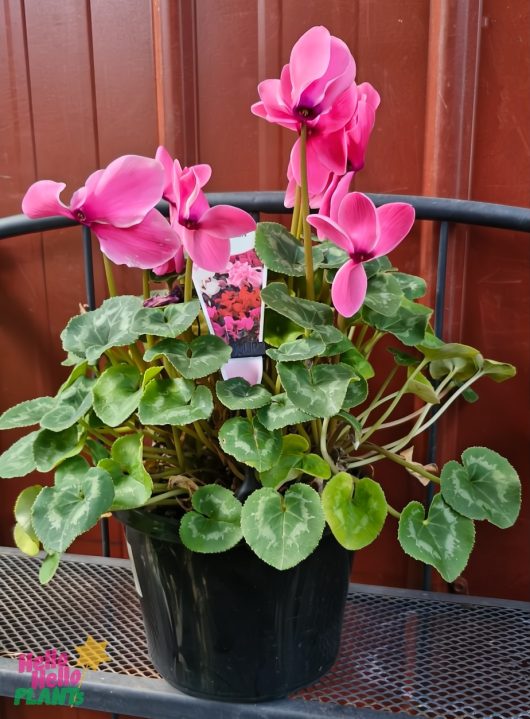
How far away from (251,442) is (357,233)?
21cm

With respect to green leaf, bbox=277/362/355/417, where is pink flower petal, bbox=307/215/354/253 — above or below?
above

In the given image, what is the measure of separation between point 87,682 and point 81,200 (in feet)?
1.75

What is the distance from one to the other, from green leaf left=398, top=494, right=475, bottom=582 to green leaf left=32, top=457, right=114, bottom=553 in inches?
11.6

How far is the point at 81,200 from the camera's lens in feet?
1.96

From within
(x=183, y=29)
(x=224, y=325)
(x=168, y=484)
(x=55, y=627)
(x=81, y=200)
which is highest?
(x=183, y=29)

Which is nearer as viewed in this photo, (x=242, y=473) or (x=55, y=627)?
(x=242, y=473)

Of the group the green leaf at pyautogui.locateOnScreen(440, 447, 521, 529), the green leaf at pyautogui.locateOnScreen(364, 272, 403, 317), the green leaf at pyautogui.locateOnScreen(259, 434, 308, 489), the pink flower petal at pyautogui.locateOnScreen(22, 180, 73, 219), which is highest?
the pink flower petal at pyautogui.locateOnScreen(22, 180, 73, 219)

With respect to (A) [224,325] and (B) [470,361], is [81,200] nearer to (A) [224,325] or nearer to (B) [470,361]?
(A) [224,325]

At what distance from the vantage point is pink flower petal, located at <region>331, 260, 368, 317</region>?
0.59 meters

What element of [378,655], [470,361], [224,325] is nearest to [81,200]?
[224,325]

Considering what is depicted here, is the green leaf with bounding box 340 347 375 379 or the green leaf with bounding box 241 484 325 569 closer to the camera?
the green leaf with bounding box 241 484 325 569

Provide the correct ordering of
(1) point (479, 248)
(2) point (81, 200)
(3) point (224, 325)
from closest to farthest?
(2) point (81, 200), (3) point (224, 325), (1) point (479, 248)

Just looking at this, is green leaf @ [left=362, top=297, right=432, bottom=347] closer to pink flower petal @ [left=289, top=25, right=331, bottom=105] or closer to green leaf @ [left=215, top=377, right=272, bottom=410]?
green leaf @ [left=215, top=377, right=272, bottom=410]

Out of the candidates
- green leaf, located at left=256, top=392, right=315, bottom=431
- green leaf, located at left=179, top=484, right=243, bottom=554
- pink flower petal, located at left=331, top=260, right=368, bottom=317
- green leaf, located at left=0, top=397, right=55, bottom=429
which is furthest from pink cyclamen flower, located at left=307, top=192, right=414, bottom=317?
green leaf, located at left=0, top=397, right=55, bottom=429
